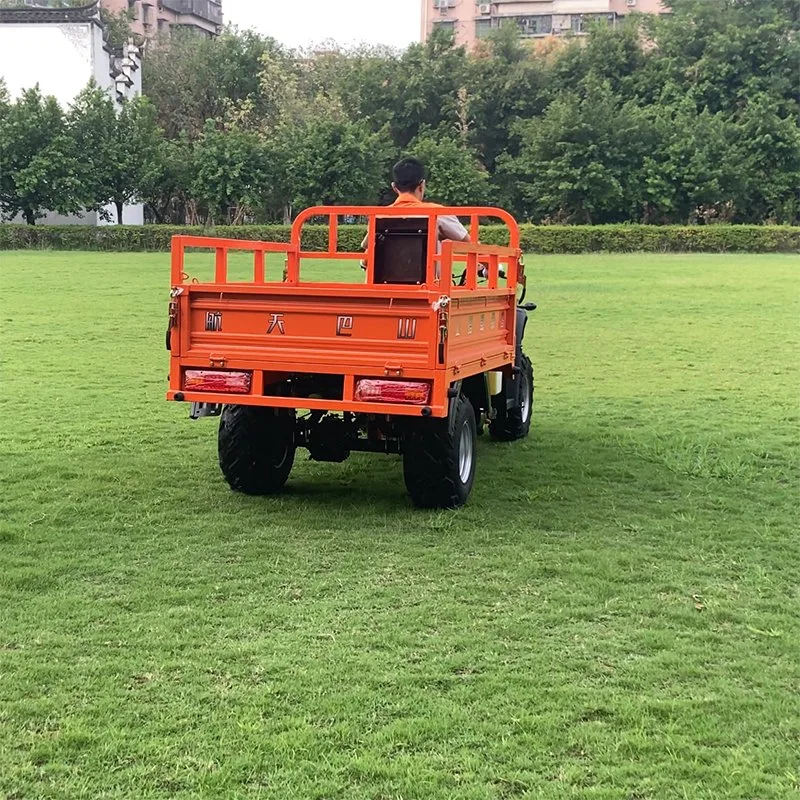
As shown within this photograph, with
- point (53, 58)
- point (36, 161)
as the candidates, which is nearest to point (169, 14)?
point (53, 58)

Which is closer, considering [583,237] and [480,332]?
[480,332]

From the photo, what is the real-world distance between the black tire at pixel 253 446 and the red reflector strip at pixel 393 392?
87 centimetres

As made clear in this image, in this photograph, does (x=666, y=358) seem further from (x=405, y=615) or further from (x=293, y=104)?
(x=293, y=104)

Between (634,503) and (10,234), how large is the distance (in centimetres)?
3124

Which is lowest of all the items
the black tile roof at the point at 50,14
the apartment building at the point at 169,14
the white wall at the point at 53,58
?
the white wall at the point at 53,58

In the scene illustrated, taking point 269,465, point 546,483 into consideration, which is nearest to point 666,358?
point 546,483

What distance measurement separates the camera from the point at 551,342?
14086 millimetres

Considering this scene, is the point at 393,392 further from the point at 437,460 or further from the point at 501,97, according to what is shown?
the point at 501,97

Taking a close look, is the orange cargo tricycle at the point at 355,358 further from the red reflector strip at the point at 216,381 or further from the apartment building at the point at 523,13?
the apartment building at the point at 523,13

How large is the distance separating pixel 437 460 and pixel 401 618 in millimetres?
1620

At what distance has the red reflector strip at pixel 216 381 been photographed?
569 cm

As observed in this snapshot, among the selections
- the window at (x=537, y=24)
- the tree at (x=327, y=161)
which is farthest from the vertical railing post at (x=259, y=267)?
the window at (x=537, y=24)

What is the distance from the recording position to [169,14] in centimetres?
6844

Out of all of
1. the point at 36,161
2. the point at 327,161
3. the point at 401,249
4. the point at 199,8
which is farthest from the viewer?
the point at 199,8
